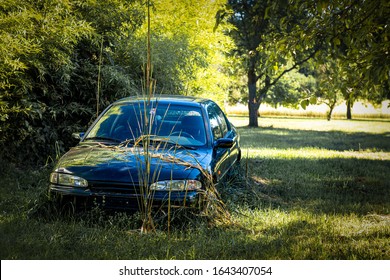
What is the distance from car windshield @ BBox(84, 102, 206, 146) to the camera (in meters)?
6.06

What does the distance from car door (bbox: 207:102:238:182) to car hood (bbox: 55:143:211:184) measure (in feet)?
1.04

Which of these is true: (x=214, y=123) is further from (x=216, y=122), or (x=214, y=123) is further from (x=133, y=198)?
(x=133, y=198)

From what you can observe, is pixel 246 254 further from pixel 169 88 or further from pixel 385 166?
pixel 385 166

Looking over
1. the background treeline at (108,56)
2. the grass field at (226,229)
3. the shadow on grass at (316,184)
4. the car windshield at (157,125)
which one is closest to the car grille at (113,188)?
the grass field at (226,229)

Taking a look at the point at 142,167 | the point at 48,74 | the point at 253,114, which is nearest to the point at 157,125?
the point at 142,167

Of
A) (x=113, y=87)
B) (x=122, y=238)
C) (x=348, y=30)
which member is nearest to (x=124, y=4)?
(x=113, y=87)

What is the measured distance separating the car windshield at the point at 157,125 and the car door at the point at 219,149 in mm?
255

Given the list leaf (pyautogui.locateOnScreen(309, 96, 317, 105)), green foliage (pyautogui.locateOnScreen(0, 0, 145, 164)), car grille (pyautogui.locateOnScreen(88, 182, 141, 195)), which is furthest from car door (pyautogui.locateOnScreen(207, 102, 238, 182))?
green foliage (pyautogui.locateOnScreen(0, 0, 145, 164))

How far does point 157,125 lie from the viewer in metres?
6.23

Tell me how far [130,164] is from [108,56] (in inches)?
217

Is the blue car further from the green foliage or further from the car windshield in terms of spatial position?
the green foliage

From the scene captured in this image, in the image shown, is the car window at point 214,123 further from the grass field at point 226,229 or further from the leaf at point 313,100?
the leaf at point 313,100

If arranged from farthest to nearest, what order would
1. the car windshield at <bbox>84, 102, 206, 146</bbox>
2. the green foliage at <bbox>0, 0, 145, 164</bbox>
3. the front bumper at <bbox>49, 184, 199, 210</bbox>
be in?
the green foliage at <bbox>0, 0, 145, 164</bbox>, the car windshield at <bbox>84, 102, 206, 146</bbox>, the front bumper at <bbox>49, 184, 199, 210</bbox>

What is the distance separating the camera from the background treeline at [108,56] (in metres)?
6.87
